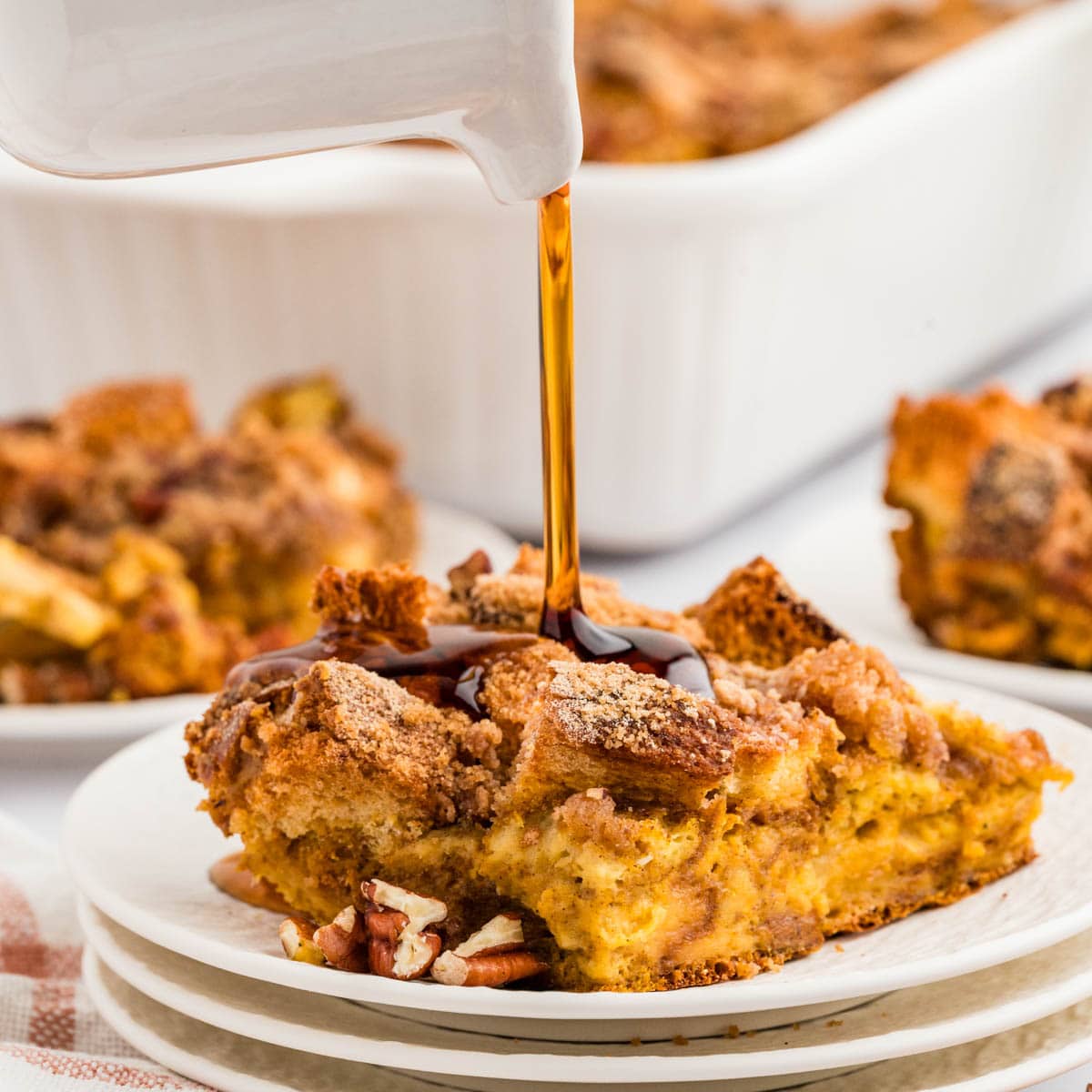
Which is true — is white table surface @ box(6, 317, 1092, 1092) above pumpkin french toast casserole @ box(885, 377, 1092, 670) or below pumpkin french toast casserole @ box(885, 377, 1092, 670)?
below

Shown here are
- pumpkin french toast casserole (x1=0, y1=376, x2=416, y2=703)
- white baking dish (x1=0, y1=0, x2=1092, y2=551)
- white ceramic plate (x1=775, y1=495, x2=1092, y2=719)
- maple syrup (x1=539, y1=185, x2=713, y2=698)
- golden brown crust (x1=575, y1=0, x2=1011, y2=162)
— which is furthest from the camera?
golden brown crust (x1=575, y1=0, x2=1011, y2=162)

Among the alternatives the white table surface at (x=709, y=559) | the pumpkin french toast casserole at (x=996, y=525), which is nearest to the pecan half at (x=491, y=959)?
the white table surface at (x=709, y=559)

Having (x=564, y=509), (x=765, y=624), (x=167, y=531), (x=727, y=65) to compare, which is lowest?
(x=167, y=531)

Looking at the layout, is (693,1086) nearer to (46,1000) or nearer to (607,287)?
(46,1000)

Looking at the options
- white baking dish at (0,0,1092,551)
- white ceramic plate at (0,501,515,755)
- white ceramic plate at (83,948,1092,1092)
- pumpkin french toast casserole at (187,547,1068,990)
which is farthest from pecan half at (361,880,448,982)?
white baking dish at (0,0,1092,551)

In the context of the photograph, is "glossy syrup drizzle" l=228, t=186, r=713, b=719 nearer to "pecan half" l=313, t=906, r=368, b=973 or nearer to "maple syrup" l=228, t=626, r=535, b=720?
"maple syrup" l=228, t=626, r=535, b=720

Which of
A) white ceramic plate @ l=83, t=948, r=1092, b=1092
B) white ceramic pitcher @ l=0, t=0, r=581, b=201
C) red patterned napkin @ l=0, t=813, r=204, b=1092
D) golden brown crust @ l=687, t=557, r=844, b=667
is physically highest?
white ceramic pitcher @ l=0, t=0, r=581, b=201

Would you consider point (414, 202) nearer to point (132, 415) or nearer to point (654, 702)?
point (132, 415)

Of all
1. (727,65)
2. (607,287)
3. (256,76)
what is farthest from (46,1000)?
(727,65)
